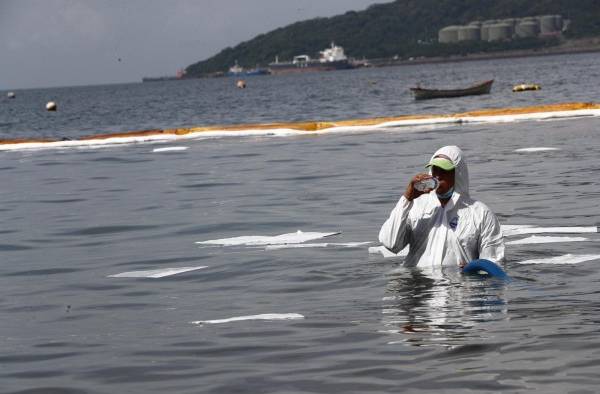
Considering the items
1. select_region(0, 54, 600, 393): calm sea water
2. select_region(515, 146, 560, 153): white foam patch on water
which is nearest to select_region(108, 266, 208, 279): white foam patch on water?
select_region(0, 54, 600, 393): calm sea water

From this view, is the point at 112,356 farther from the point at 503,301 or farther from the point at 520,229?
the point at 520,229

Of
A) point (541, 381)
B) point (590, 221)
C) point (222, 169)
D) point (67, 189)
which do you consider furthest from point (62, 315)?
point (222, 169)

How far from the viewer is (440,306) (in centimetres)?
984

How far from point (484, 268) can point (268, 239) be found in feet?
17.3

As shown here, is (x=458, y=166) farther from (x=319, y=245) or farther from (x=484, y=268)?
(x=319, y=245)

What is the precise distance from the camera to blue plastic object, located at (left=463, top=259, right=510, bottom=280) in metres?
10.2

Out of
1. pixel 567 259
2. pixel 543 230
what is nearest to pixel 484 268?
pixel 567 259

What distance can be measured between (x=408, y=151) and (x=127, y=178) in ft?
21.3

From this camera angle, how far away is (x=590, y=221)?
48.9 ft

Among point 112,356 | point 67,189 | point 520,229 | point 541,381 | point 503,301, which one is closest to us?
point 541,381

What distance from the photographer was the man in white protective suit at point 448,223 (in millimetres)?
9961

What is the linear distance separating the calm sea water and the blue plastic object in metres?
0.11

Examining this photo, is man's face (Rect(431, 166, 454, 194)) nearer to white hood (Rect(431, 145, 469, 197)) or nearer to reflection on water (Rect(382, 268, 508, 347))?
Answer: white hood (Rect(431, 145, 469, 197))

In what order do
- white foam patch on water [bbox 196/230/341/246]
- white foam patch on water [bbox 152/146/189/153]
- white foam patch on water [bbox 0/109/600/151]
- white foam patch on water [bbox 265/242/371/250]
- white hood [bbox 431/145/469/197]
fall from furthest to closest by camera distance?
white foam patch on water [bbox 0/109/600/151] → white foam patch on water [bbox 152/146/189/153] → white foam patch on water [bbox 196/230/341/246] → white foam patch on water [bbox 265/242/371/250] → white hood [bbox 431/145/469/197]
